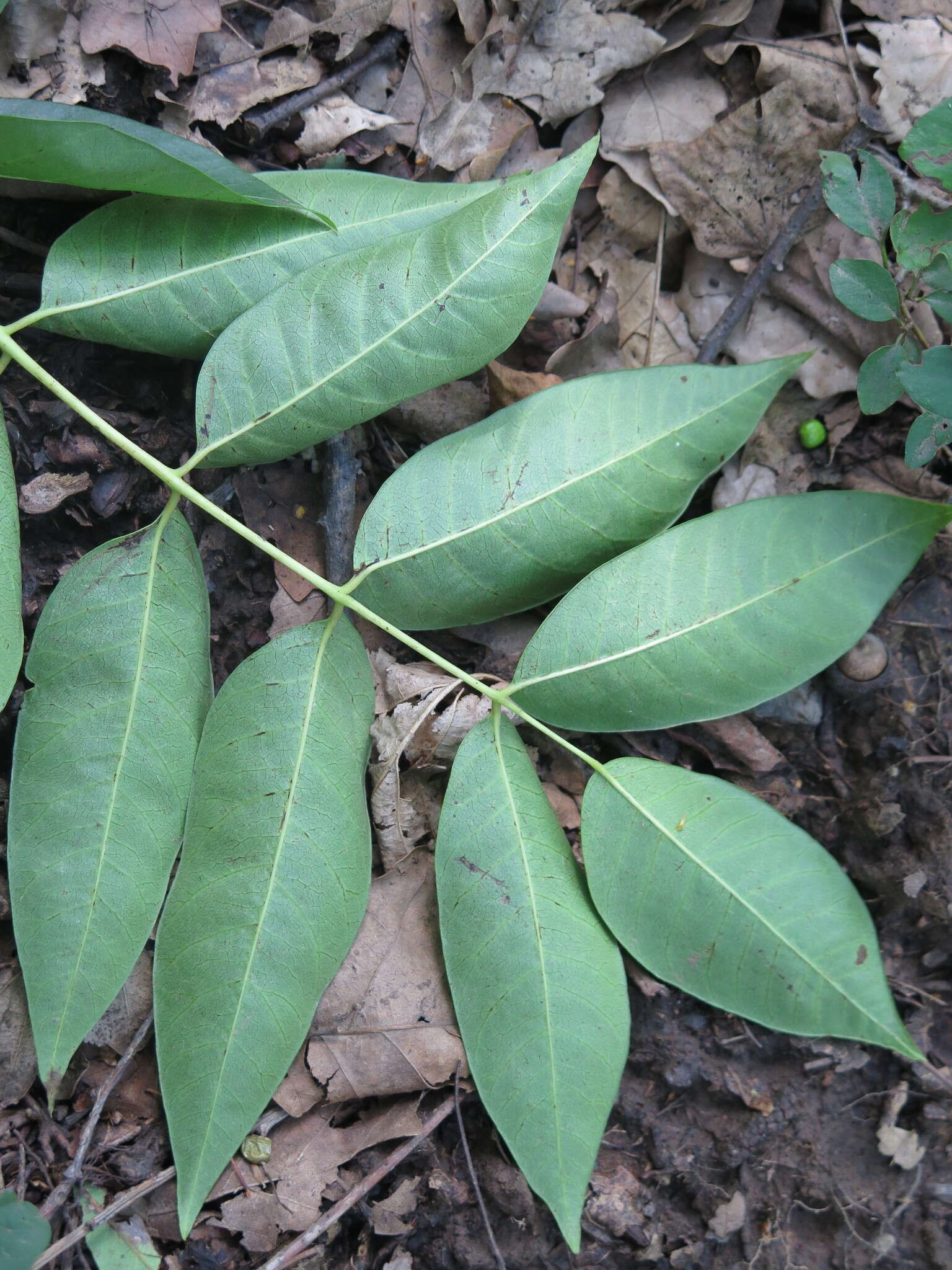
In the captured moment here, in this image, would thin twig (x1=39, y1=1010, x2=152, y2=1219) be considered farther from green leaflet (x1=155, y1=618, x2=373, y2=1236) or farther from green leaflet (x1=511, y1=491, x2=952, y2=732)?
green leaflet (x1=511, y1=491, x2=952, y2=732)

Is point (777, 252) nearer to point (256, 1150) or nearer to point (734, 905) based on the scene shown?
point (734, 905)

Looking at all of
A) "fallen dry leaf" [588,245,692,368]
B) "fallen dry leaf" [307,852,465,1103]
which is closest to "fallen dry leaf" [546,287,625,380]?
"fallen dry leaf" [588,245,692,368]

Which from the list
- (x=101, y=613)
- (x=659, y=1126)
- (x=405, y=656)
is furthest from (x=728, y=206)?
→ (x=659, y=1126)

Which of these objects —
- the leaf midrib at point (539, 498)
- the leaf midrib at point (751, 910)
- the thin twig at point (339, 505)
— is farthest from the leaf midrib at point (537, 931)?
the thin twig at point (339, 505)

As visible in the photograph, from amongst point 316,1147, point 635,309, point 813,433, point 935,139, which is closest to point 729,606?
point 813,433

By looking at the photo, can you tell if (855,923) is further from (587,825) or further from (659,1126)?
(659,1126)
